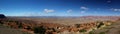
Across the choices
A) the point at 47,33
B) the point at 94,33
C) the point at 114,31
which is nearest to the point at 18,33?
the point at 47,33

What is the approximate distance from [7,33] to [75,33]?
1111cm

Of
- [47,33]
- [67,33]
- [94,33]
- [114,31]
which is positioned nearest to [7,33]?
[47,33]

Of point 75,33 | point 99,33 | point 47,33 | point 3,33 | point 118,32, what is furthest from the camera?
point 47,33

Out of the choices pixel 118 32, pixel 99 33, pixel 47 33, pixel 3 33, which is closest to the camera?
pixel 118 32

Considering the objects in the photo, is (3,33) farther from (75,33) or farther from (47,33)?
(75,33)

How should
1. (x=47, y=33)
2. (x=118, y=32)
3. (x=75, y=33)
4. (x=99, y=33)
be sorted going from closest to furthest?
(x=118, y=32), (x=99, y=33), (x=75, y=33), (x=47, y=33)

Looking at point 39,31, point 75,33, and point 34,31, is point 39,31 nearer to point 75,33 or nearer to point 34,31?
point 34,31

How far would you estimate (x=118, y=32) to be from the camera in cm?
2723

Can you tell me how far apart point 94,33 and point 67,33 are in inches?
314

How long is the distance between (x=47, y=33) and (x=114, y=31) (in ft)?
58.9

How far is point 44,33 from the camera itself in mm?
44594

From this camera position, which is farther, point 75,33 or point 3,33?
point 3,33

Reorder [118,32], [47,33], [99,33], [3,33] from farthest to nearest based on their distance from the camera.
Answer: [47,33] → [3,33] → [99,33] → [118,32]

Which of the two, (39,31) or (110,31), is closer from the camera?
(110,31)
